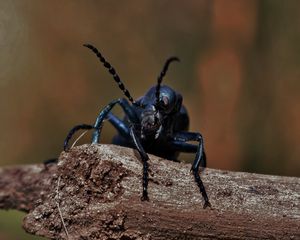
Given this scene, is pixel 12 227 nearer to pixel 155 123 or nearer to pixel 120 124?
pixel 120 124

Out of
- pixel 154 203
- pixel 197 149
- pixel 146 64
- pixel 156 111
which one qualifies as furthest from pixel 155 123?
pixel 146 64

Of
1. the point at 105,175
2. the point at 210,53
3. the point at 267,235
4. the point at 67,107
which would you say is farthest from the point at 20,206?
the point at 210,53

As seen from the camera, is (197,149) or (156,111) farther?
(156,111)

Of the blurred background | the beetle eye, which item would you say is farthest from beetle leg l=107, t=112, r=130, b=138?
the blurred background

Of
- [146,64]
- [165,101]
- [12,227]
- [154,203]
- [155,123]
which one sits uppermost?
[146,64]

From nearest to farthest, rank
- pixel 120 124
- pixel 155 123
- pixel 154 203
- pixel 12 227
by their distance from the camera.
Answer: pixel 154 203 → pixel 155 123 → pixel 120 124 → pixel 12 227

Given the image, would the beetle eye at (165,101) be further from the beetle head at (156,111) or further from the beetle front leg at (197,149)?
the beetle front leg at (197,149)
